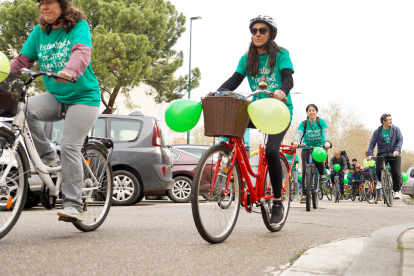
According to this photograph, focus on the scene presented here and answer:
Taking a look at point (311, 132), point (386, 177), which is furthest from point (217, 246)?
point (386, 177)

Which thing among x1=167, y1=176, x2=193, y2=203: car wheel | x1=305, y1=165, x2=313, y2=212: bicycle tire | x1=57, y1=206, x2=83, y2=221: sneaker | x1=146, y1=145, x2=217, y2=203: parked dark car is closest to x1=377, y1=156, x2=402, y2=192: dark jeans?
x1=305, y1=165, x2=313, y2=212: bicycle tire

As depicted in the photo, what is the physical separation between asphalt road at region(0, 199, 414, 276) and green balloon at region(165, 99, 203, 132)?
0.94 m

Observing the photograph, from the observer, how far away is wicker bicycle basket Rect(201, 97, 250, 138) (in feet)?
12.8

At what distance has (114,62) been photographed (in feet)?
74.9

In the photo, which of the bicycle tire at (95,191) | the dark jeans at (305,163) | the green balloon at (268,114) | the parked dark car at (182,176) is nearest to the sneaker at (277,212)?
the green balloon at (268,114)

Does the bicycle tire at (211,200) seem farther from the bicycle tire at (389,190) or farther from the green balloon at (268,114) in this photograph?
the bicycle tire at (389,190)

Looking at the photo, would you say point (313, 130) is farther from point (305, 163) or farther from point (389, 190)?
point (389, 190)

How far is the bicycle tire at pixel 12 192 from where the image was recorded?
3.63 metres

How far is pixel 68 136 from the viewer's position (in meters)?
4.12

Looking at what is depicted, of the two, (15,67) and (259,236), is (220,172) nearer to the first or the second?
(259,236)

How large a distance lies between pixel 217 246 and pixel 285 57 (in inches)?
77.9

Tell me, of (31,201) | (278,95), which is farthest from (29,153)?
(31,201)

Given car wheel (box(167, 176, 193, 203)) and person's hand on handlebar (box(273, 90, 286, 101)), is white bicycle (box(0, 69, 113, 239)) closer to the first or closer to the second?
person's hand on handlebar (box(273, 90, 286, 101))

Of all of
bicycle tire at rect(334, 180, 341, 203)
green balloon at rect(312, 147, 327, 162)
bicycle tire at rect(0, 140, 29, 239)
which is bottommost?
bicycle tire at rect(334, 180, 341, 203)
